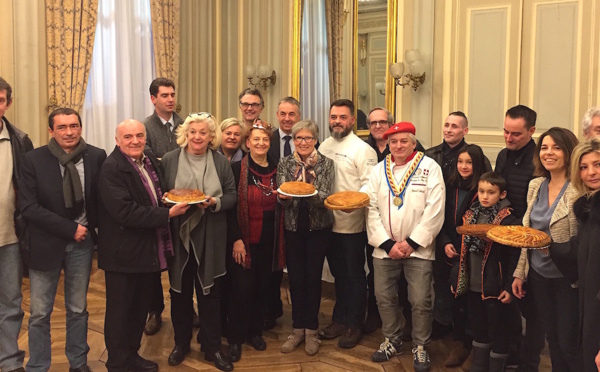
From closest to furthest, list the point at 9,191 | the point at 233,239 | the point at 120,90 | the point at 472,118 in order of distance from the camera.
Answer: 1. the point at 9,191
2. the point at 233,239
3. the point at 472,118
4. the point at 120,90

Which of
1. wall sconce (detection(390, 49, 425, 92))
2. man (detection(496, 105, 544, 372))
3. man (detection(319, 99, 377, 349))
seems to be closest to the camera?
man (detection(496, 105, 544, 372))

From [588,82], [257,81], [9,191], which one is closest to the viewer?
[9,191]

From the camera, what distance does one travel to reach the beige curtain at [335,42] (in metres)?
6.45

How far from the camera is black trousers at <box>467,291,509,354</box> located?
3.03m

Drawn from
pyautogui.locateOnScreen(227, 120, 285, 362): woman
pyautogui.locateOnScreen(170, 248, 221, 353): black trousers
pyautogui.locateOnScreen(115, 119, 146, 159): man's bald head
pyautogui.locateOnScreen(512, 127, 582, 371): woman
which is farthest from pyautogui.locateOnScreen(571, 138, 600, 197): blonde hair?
pyautogui.locateOnScreen(115, 119, 146, 159): man's bald head

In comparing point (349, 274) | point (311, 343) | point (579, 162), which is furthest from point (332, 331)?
point (579, 162)

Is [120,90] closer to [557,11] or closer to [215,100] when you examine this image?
[215,100]

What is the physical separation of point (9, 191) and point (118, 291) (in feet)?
2.61

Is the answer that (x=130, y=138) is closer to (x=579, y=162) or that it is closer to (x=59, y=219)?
(x=59, y=219)

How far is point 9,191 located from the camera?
3012mm

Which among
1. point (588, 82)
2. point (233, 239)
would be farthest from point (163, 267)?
point (588, 82)

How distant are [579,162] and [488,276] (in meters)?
0.88

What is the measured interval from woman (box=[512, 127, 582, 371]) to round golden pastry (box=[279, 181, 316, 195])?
1.20 meters

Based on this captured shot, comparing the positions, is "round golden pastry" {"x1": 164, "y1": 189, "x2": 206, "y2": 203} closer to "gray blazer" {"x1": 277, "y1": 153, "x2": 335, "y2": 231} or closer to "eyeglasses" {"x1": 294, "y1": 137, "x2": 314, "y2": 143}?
"gray blazer" {"x1": 277, "y1": 153, "x2": 335, "y2": 231}
